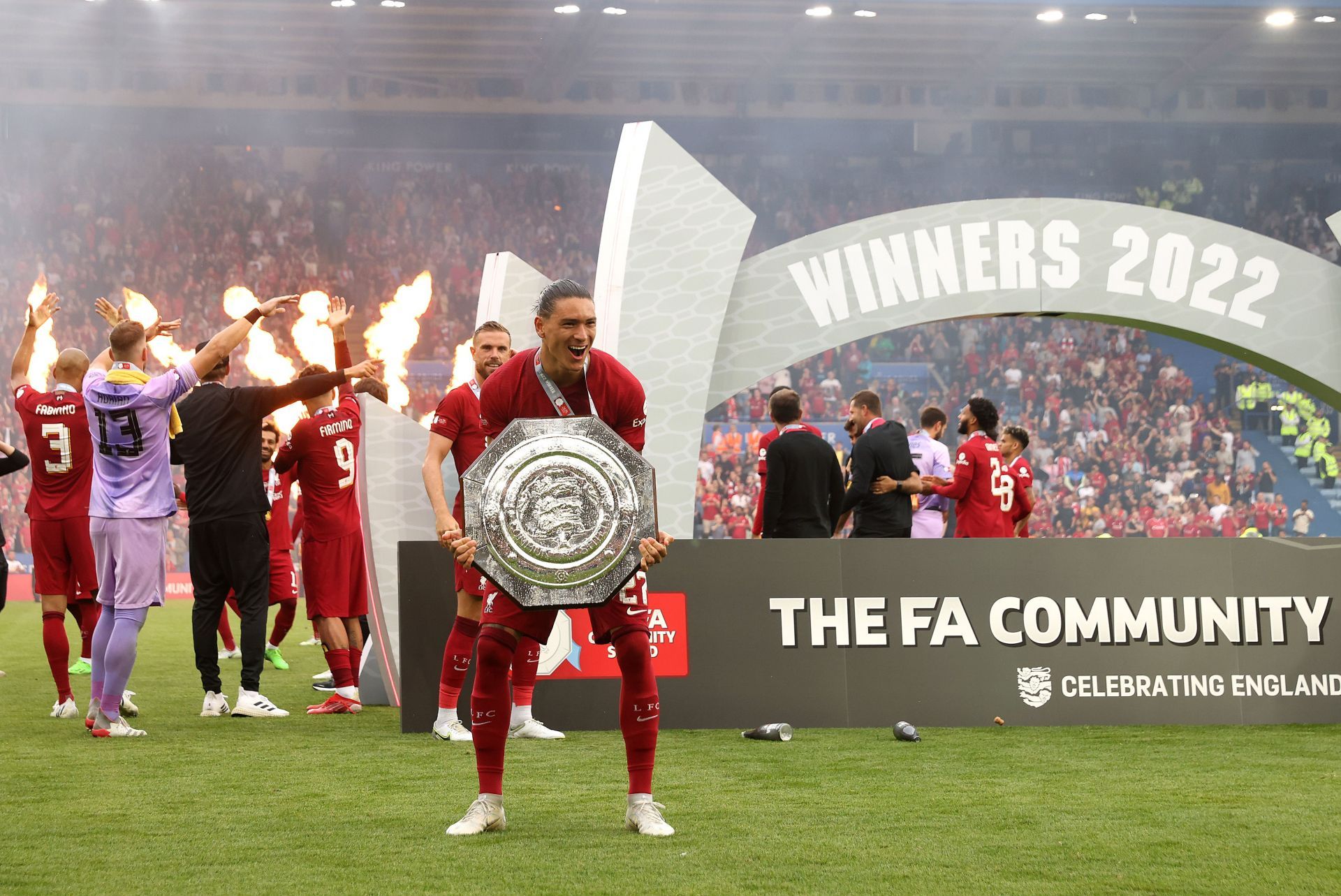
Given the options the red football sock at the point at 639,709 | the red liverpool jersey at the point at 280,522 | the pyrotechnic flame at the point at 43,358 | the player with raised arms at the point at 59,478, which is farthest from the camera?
the pyrotechnic flame at the point at 43,358

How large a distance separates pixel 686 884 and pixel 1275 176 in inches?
1131

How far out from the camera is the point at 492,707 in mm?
4027

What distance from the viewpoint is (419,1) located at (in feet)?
78.9

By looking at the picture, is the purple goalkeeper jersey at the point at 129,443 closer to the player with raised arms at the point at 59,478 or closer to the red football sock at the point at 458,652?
the player with raised arms at the point at 59,478

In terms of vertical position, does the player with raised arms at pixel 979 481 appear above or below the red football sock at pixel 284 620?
above

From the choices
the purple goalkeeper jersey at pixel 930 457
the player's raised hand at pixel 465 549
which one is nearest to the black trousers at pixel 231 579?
the player's raised hand at pixel 465 549

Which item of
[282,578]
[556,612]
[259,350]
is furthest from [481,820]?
[259,350]

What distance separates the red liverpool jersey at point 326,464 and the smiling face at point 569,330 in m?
4.36

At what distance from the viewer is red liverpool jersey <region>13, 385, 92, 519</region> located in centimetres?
770

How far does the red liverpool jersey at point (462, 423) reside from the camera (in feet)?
20.0

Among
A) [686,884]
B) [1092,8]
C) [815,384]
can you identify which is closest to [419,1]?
[815,384]

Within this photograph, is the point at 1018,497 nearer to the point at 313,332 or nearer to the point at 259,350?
the point at 313,332

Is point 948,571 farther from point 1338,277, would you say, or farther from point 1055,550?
point 1338,277

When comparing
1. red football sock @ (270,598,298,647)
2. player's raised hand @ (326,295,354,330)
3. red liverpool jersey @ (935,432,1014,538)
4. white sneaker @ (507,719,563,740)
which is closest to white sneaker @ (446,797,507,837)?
white sneaker @ (507,719,563,740)
